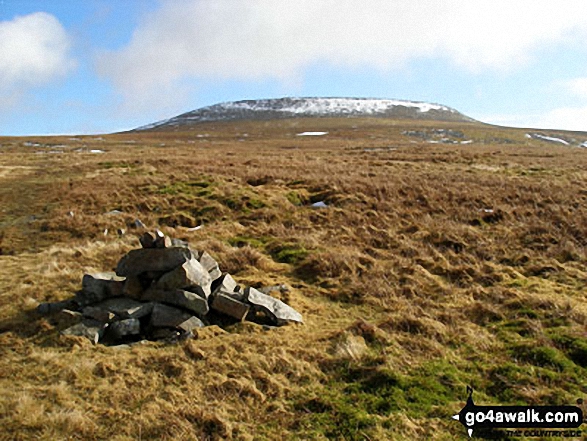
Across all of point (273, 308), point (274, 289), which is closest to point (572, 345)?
point (273, 308)

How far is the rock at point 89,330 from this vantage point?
297 inches

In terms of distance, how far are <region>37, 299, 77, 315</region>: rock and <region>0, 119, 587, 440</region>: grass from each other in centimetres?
35

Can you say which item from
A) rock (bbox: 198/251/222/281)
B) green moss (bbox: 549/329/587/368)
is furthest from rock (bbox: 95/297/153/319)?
green moss (bbox: 549/329/587/368)

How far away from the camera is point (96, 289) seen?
8664 millimetres

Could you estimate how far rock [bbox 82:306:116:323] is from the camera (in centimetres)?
796

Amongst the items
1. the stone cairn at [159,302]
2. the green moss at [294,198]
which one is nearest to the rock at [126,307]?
the stone cairn at [159,302]

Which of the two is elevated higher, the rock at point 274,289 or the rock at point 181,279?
the rock at point 181,279

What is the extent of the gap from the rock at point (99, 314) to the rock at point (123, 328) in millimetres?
167

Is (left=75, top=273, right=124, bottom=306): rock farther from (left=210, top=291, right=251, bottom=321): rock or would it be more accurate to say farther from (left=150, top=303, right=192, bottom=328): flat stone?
(left=210, top=291, right=251, bottom=321): rock

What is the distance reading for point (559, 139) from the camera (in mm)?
118750

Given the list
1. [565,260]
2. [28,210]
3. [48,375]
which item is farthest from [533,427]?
[28,210]

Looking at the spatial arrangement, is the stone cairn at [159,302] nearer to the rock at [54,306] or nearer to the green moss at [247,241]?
the rock at [54,306]

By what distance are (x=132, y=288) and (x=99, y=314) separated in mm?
876

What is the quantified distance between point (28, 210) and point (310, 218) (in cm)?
1222
